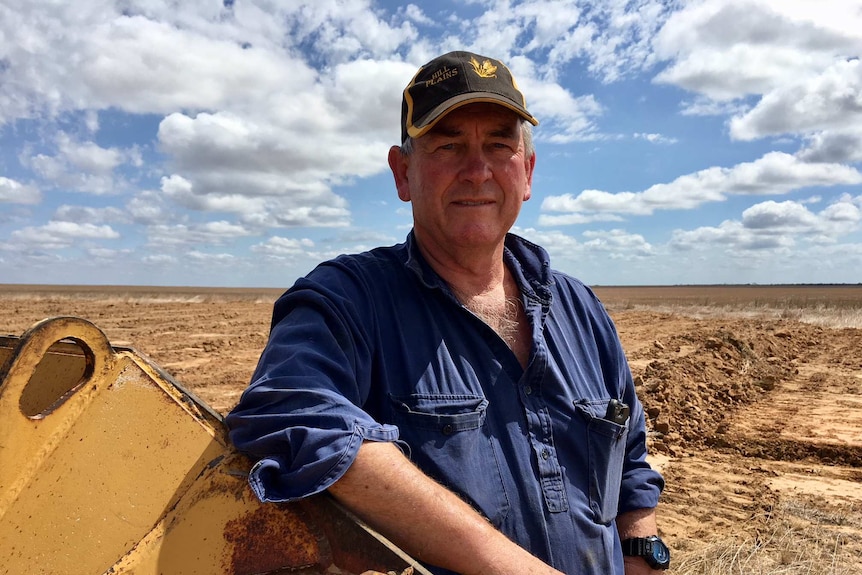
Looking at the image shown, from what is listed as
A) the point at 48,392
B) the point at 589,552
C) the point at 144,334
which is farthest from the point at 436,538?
the point at 144,334

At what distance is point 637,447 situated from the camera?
2.44 m

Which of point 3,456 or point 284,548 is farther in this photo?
point 284,548

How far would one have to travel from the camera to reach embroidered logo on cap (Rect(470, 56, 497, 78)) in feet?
6.97

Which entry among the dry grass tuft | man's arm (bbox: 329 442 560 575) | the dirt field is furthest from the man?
the dirt field

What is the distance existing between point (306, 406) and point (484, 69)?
1.29 m

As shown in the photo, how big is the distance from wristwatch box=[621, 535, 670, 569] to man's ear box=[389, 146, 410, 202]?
1487mm

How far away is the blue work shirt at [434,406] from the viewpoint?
148 cm

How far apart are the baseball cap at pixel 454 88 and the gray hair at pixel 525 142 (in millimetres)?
71

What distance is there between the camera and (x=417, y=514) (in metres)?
1.52

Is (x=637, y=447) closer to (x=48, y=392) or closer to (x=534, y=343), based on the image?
(x=534, y=343)

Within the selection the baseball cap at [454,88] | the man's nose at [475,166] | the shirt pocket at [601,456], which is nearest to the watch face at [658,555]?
the shirt pocket at [601,456]

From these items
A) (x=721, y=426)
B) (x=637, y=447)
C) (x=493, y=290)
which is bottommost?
(x=721, y=426)

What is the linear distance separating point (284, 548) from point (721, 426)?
24.8 ft

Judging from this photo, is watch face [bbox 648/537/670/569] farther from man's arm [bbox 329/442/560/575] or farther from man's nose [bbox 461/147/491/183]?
man's nose [bbox 461/147/491/183]
